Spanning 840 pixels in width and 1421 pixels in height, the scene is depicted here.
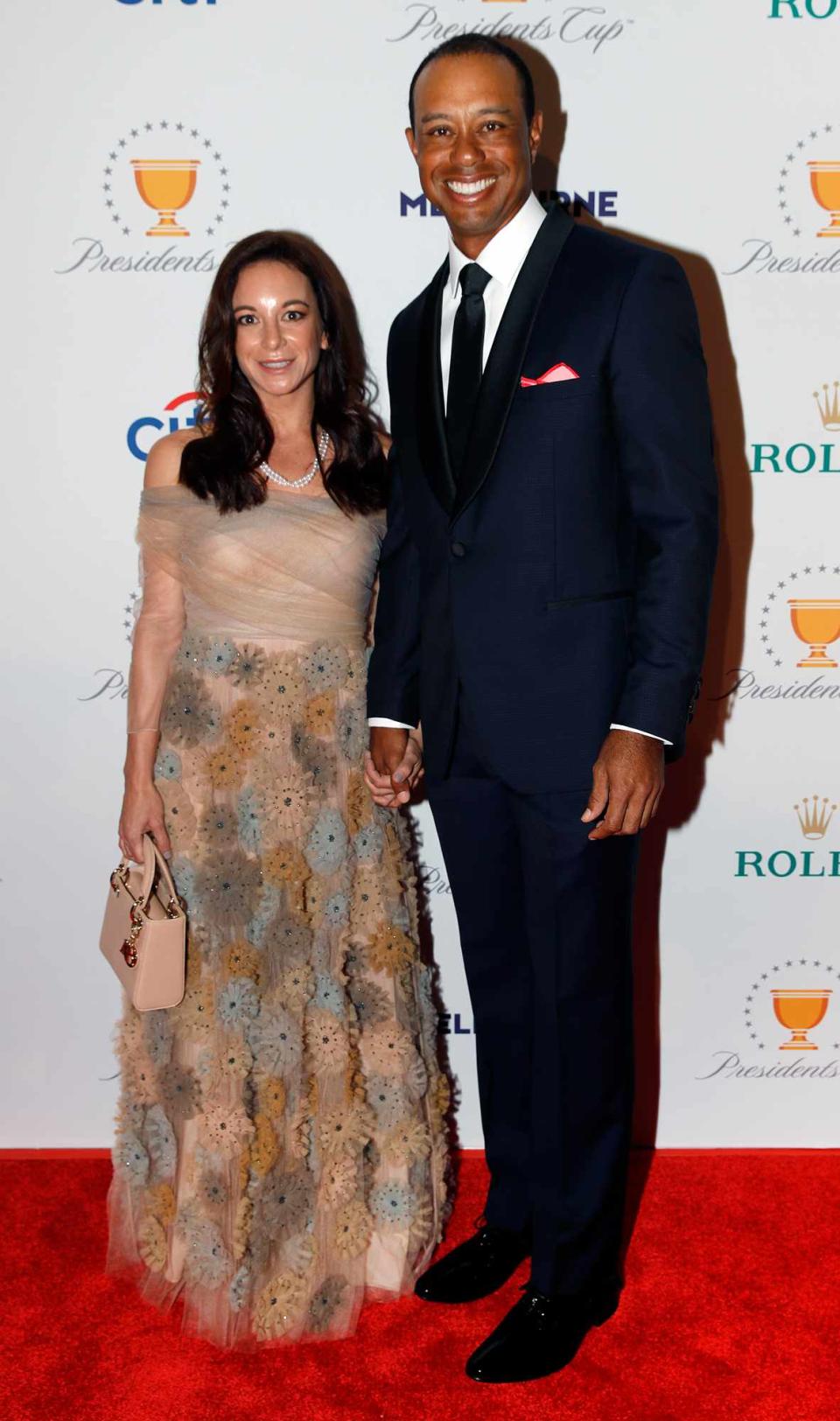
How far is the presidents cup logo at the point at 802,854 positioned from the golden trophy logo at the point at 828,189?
115 centimetres

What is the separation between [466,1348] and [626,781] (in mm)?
1067

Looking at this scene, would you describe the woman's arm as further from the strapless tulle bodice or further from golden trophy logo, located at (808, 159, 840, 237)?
golden trophy logo, located at (808, 159, 840, 237)

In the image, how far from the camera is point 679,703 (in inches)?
75.3

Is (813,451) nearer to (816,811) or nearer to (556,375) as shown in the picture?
(816,811)

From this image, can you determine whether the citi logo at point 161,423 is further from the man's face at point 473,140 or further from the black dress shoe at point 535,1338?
the black dress shoe at point 535,1338

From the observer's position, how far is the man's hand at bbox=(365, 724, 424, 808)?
2.26 metres

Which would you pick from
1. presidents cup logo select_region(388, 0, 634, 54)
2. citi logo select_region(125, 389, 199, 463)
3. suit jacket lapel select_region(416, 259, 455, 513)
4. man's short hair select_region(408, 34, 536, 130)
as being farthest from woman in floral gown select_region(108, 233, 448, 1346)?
presidents cup logo select_region(388, 0, 634, 54)

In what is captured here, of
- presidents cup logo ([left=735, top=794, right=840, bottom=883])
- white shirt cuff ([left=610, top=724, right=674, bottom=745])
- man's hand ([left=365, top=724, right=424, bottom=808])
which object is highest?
white shirt cuff ([left=610, top=724, right=674, bottom=745])

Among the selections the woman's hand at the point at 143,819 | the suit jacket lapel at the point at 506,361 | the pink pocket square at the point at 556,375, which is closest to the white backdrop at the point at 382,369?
the woman's hand at the point at 143,819

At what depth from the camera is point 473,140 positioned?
193cm

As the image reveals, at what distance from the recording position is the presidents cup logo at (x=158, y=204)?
2.55 m

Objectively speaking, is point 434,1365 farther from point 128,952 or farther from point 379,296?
point 379,296

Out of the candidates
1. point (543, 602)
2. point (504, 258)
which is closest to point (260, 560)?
point (543, 602)

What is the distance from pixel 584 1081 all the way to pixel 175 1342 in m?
0.85
